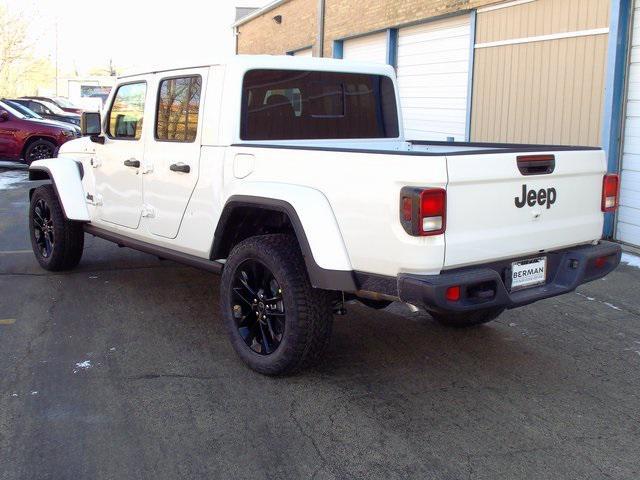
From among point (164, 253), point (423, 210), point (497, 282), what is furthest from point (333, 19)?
point (423, 210)

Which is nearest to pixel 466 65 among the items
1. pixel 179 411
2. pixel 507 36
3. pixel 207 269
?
pixel 507 36

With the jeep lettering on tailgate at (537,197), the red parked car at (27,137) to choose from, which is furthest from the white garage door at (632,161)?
the red parked car at (27,137)

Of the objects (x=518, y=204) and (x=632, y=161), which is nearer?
(x=518, y=204)

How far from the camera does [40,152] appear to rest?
17484 millimetres

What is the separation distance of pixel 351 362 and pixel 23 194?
11048 mm

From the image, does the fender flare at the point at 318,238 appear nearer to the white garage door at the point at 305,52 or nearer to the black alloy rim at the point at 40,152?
the black alloy rim at the point at 40,152

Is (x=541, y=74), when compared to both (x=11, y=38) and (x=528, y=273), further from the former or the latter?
(x=11, y=38)

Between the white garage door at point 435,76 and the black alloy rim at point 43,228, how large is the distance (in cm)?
703

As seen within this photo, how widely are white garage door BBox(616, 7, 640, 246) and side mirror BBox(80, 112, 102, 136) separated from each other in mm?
5807

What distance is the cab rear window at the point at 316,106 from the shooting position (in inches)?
205

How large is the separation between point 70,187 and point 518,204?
14.2 feet

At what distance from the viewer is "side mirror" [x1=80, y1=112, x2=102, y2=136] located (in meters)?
6.47

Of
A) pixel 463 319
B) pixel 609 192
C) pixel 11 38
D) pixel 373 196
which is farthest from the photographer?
pixel 11 38

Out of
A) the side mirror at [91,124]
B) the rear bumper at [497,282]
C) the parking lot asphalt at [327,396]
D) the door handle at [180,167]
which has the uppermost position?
the side mirror at [91,124]
